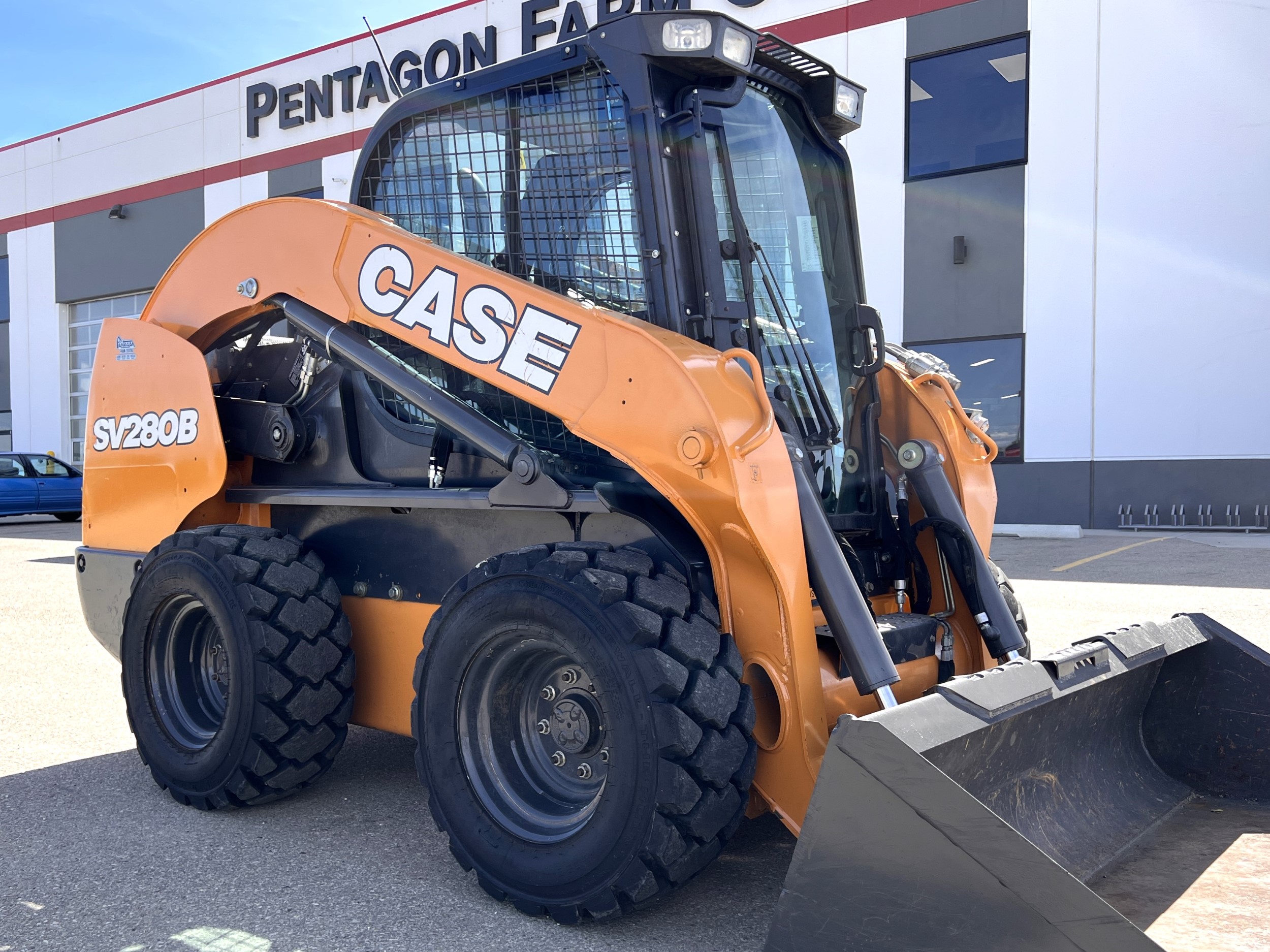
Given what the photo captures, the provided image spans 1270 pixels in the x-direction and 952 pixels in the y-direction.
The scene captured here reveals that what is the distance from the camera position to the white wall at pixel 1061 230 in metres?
15.4

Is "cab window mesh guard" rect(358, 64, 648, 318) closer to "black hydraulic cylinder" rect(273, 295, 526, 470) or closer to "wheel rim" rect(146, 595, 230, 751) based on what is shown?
"black hydraulic cylinder" rect(273, 295, 526, 470)

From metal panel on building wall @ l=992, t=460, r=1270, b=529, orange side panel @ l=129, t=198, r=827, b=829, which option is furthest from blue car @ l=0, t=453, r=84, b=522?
orange side panel @ l=129, t=198, r=827, b=829

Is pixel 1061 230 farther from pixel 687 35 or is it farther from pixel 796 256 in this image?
pixel 687 35

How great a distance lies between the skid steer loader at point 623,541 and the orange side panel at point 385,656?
0.02m

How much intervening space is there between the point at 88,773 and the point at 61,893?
54.8 inches

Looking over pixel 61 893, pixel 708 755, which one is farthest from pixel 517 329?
pixel 61 893

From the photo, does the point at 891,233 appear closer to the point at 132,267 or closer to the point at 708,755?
the point at 708,755

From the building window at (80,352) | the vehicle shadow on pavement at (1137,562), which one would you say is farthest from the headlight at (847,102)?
the building window at (80,352)

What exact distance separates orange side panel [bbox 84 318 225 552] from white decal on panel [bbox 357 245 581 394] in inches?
45.2

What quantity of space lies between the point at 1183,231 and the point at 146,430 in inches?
565

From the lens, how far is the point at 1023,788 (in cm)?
300

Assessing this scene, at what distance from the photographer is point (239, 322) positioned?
4531 mm

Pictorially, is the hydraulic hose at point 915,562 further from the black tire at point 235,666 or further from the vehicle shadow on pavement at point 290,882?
the black tire at point 235,666

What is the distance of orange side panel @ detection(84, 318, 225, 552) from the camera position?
4.51 meters
